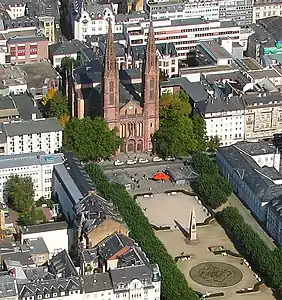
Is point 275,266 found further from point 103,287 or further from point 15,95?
point 15,95

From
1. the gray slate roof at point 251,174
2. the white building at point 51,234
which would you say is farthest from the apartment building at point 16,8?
the white building at point 51,234

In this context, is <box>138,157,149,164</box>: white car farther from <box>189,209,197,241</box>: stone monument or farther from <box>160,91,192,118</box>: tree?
<box>189,209,197,241</box>: stone monument

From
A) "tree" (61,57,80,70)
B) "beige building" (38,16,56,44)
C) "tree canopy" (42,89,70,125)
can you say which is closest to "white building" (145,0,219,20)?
"beige building" (38,16,56,44)

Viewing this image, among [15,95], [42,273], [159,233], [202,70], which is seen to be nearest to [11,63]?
[15,95]

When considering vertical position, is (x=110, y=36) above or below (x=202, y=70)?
above

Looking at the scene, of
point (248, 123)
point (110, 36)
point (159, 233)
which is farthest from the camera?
point (248, 123)
